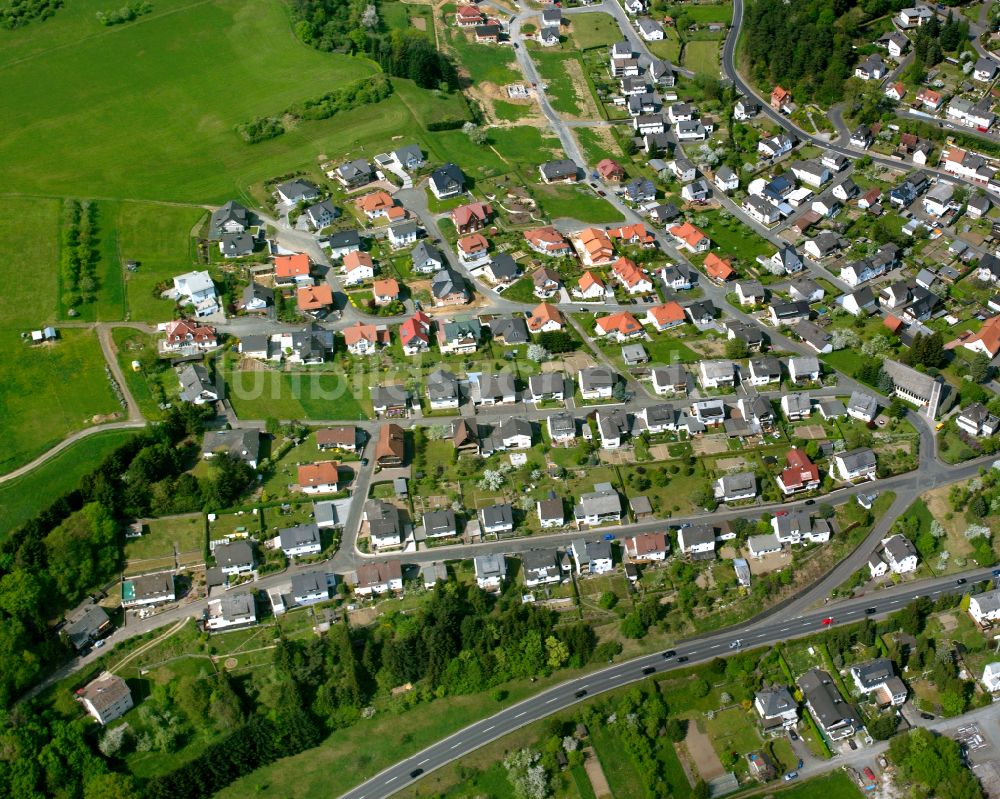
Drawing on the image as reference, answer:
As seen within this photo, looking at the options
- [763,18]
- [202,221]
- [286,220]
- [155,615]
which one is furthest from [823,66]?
[155,615]

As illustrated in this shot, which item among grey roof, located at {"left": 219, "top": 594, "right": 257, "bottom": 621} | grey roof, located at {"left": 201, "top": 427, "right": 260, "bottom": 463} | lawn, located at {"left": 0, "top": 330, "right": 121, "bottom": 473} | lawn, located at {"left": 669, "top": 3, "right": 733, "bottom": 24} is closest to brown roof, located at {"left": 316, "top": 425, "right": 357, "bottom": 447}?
grey roof, located at {"left": 201, "top": 427, "right": 260, "bottom": 463}

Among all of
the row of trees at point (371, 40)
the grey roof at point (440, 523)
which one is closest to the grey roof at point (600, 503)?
the grey roof at point (440, 523)

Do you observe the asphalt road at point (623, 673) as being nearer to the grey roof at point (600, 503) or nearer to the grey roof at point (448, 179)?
the grey roof at point (600, 503)

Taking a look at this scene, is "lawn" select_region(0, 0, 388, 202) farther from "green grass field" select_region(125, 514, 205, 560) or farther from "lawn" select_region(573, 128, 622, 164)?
"green grass field" select_region(125, 514, 205, 560)

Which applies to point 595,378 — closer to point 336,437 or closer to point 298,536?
point 336,437

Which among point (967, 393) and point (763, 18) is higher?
point (763, 18)

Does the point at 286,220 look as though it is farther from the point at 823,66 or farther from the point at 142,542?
the point at 823,66
